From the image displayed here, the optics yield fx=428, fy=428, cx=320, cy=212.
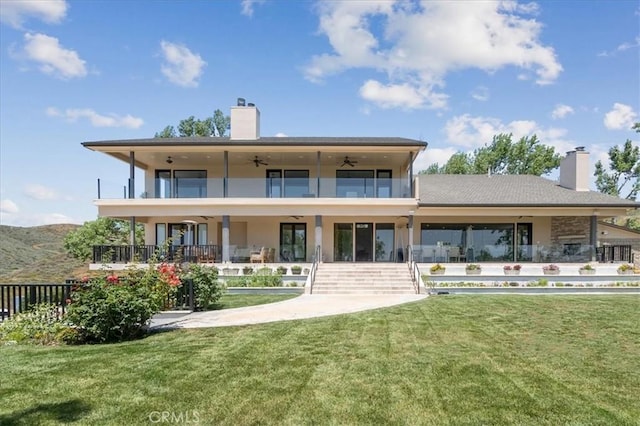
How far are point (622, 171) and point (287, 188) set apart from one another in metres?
40.8

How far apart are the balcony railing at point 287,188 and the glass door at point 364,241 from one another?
2.87m

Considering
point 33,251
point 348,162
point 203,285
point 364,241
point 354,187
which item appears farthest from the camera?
point 33,251

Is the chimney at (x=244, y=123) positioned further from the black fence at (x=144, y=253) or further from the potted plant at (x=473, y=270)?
the potted plant at (x=473, y=270)

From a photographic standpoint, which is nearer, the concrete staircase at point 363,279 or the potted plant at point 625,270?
the concrete staircase at point 363,279

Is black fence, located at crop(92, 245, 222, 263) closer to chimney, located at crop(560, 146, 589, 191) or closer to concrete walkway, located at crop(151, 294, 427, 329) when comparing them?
concrete walkway, located at crop(151, 294, 427, 329)

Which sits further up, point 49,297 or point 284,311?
point 49,297

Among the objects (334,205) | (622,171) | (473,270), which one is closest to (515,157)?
(622,171)

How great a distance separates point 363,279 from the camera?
1794 centimetres

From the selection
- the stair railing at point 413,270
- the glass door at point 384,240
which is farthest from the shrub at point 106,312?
the glass door at point 384,240

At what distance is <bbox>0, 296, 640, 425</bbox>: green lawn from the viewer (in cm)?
436

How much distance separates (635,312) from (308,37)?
18.3 metres

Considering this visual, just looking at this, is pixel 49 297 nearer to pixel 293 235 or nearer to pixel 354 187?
pixel 354 187

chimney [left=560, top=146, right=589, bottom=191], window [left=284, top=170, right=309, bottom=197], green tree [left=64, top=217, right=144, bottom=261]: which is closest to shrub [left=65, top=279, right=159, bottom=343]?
window [left=284, top=170, right=309, bottom=197]

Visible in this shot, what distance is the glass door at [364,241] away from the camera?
76.3ft
